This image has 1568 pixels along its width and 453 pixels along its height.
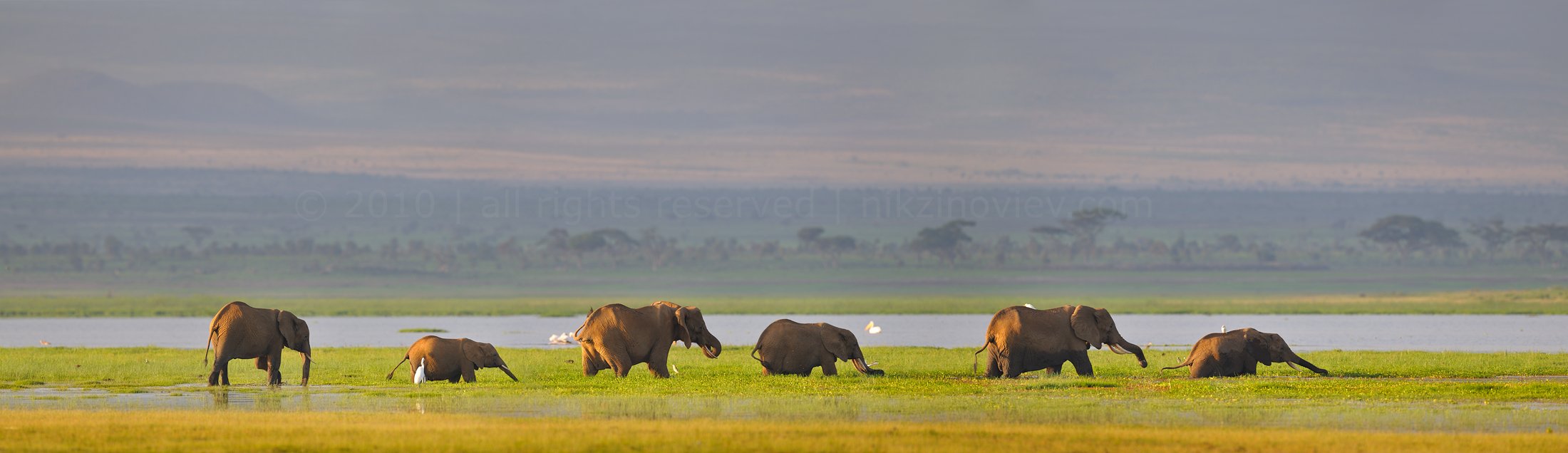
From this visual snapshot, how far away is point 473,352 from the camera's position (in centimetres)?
3088

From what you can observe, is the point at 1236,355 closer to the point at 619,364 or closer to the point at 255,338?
the point at 619,364

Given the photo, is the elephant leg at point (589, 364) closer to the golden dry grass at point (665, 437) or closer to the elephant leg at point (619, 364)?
the elephant leg at point (619, 364)

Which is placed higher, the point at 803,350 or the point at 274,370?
the point at 803,350

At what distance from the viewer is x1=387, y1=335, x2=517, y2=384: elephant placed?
30422 mm

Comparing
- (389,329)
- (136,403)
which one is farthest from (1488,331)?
(136,403)

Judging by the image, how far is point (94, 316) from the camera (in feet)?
331

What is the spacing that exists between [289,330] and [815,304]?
9881 centimetres

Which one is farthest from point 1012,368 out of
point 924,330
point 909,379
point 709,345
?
point 924,330

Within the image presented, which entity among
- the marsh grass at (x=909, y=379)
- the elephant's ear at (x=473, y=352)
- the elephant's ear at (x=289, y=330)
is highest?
the elephant's ear at (x=289, y=330)

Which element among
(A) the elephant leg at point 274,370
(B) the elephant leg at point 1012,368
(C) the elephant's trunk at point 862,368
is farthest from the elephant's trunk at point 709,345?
(A) the elephant leg at point 274,370

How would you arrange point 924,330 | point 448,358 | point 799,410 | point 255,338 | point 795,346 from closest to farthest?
point 799,410 < point 255,338 < point 448,358 < point 795,346 < point 924,330

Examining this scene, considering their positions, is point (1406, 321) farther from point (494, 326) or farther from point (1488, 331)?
point (494, 326)

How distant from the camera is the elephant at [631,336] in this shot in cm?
3142

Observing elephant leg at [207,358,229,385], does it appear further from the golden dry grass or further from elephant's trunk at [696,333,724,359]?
elephant's trunk at [696,333,724,359]
